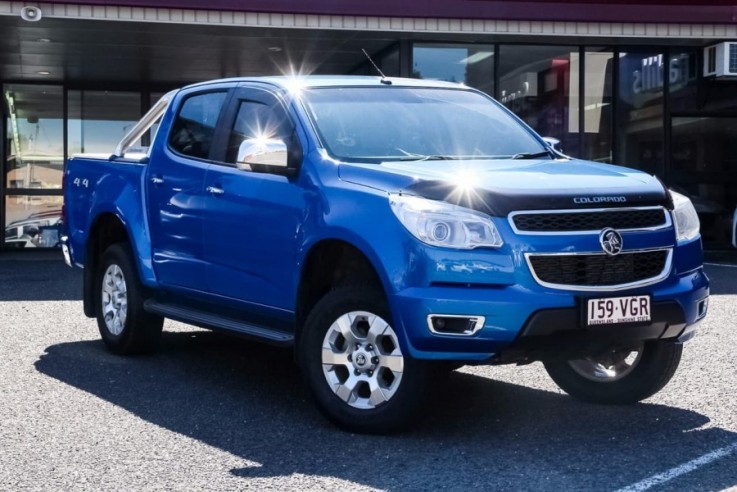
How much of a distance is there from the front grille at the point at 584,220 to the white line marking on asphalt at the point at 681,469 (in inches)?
43.6

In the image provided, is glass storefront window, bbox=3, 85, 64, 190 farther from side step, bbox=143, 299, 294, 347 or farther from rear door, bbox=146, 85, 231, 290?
side step, bbox=143, 299, 294, 347

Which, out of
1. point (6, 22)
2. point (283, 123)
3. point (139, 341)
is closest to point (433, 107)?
point (283, 123)

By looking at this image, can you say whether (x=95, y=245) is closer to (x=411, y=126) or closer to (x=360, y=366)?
(x=411, y=126)

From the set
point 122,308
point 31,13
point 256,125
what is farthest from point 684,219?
point 31,13

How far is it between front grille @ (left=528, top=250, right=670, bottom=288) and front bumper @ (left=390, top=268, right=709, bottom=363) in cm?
7

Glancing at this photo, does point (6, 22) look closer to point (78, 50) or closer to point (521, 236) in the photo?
point (78, 50)

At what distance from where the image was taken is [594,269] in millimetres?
5191

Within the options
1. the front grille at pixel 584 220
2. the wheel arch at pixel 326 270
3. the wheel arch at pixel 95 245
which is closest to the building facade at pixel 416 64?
the wheel arch at pixel 95 245

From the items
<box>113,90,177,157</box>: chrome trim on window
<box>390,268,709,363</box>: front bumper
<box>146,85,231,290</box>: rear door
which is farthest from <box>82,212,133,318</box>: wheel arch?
<box>390,268,709,363</box>: front bumper

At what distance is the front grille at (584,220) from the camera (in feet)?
16.8

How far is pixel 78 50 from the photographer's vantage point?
1702cm

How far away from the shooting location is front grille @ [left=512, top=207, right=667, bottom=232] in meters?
5.12

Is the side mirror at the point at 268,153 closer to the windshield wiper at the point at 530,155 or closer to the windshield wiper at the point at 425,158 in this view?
the windshield wiper at the point at 425,158

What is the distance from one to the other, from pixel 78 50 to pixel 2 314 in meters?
7.86
